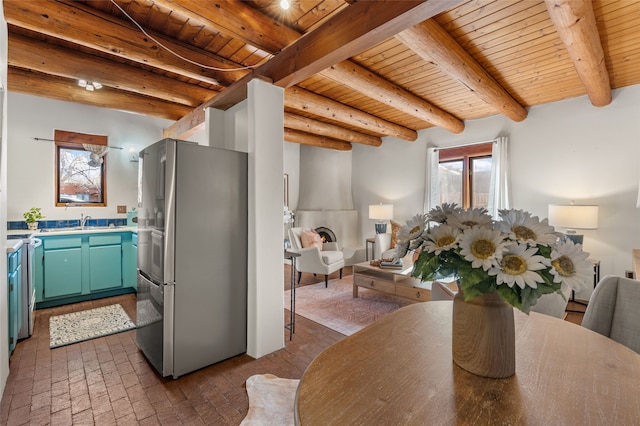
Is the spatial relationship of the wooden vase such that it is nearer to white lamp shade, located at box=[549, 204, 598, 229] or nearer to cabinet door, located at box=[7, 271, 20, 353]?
cabinet door, located at box=[7, 271, 20, 353]

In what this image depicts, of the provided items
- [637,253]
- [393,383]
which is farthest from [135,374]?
[637,253]

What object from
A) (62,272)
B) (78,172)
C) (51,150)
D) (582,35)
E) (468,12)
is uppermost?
(468,12)

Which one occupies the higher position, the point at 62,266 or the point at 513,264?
the point at 513,264

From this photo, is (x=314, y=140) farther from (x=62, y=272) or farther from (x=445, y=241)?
(x=445, y=241)

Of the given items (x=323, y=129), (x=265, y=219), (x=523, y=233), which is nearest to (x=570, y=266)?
(x=523, y=233)

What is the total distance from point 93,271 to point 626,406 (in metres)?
4.75

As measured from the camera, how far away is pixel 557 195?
4047mm

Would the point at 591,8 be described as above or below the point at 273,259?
above

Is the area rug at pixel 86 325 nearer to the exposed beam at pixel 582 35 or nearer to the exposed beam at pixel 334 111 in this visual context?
the exposed beam at pixel 334 111

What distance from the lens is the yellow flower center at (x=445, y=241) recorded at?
82 cm

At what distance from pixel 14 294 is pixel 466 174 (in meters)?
5.73

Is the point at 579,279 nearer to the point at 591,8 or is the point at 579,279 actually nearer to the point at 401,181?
the point at 591,8

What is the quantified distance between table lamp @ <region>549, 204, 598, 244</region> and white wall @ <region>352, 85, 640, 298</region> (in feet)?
1.66

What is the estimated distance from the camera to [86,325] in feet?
9.98
